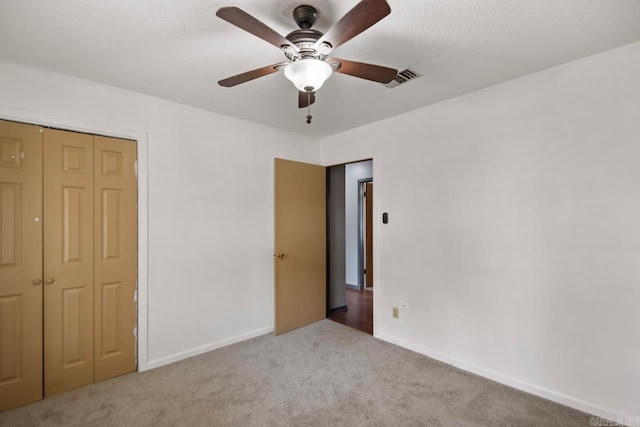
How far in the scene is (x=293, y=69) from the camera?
1495mm

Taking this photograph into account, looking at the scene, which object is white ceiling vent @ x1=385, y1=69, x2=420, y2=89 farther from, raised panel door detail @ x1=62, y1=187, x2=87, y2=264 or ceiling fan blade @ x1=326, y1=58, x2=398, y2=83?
raised panel door detail @ x1=62, y1=187, x2=87, y2=264

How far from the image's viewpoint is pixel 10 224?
2096 mm

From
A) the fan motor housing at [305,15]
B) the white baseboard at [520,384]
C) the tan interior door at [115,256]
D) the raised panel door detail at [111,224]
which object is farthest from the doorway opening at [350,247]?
the fan motor housing at [305,15]

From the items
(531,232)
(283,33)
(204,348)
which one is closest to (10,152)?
(283,33)

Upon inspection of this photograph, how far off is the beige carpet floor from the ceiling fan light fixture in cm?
208

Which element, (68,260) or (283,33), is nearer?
(283,33)

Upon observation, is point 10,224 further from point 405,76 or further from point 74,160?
point 405,76

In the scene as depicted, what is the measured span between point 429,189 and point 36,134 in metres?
3.25

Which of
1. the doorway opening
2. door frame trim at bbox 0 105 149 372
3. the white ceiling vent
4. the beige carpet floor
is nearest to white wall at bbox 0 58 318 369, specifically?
door frame trim at bbox 0 105 149 372

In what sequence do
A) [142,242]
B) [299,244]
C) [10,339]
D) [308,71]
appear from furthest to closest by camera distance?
1. [299,244]
2. [142,242]
3. [10,339]
4. [308,71]

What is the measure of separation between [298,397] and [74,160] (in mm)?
2517

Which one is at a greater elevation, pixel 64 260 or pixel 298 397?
pixel 64 260

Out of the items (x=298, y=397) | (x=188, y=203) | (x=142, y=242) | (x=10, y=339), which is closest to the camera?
(x=10, y=339)

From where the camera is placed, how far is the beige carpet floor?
6.49 ft
